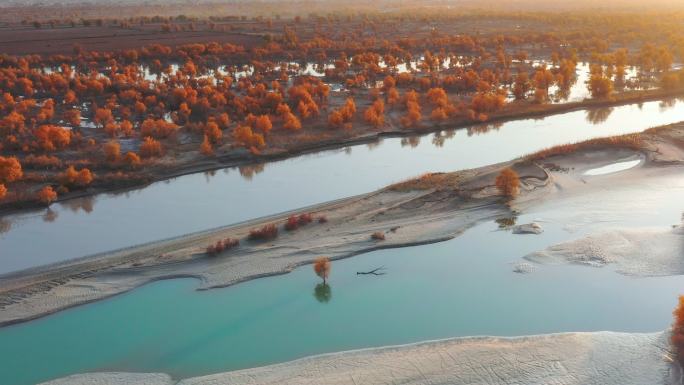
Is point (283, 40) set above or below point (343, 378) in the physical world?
above

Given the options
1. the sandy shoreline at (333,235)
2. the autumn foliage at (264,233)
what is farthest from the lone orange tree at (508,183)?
the autumn foliage at (264,233)

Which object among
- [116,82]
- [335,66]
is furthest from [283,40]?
[116,82]

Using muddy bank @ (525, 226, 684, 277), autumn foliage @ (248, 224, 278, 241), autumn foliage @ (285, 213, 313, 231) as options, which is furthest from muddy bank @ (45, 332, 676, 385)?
autumn foliage @ (285, 213, 313, 231)

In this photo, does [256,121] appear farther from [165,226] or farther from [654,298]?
[654,298]

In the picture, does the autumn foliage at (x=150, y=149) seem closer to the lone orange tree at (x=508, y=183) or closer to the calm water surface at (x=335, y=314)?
the calm water surface at (x=335, y=314)

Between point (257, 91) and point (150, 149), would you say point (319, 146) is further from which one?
point (257, 91)

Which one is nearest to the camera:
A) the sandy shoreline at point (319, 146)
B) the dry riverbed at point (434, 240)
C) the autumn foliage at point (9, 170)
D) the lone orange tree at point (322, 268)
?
the dry riverbed at point (434, 240)
